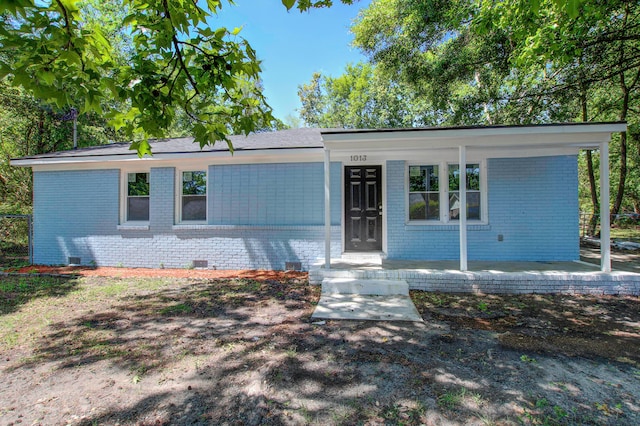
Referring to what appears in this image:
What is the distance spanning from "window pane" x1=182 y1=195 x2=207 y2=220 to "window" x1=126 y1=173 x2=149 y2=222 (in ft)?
3.49

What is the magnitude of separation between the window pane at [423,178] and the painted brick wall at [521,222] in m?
0.94

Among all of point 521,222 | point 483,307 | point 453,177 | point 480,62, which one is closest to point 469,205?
point 453,177

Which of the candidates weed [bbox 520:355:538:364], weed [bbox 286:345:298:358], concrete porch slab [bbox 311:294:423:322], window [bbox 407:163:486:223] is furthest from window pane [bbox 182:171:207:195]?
weed [bbox 520:355:538:364]

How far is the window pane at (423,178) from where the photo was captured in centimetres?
736

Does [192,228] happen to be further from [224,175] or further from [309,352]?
[309,352]

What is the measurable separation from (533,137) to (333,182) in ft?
13.1

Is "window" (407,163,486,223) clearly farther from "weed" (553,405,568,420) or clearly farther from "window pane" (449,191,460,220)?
"weed" (553,405,568,420)

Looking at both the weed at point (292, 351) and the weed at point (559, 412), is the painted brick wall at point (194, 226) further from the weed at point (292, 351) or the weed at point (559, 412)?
the weed at point (559, 412)

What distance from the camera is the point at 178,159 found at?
7621mm

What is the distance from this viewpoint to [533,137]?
18.5ft

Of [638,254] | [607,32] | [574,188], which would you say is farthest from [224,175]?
[638,254]

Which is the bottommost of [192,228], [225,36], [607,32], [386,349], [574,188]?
[386,349]

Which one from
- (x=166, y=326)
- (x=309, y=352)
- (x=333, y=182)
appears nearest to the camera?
(x=309, y=352)

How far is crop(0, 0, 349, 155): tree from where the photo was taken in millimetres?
1971
